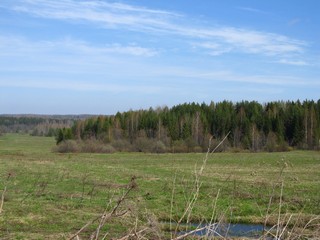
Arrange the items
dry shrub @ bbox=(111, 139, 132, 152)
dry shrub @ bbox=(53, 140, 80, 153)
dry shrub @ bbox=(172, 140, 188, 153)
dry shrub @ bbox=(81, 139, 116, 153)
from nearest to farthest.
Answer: dry shrub @ bbox=(172, 140, 188, 153) < dry shrub @ bbox=(81, 139, 116, 153) < dry shrub @ bbox=(53, 140, 80, 153) < dry shrub @ bbox=(111, 139, 132, 152)

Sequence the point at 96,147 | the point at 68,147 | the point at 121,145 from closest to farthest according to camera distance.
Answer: the point at 96,147 → the point at 68,147 → the point at 121,145

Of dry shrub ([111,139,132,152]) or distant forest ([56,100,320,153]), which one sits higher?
distant forest ([56,100,320,153])

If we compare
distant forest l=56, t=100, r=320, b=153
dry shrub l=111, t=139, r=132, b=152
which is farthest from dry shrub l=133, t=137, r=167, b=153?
dry shrub l=111, t=139, r=132, b=152

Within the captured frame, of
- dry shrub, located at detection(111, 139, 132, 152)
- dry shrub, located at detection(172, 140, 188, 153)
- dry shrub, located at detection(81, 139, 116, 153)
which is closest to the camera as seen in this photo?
dry shrub, located at detection(172, 140, 188, 153)

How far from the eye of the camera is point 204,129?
3022 inches

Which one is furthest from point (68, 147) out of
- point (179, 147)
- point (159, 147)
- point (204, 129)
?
point (204, 129)

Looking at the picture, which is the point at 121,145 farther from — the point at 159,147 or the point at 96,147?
the point at 159,147

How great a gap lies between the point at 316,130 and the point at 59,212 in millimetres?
62030

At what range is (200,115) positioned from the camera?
259 ft

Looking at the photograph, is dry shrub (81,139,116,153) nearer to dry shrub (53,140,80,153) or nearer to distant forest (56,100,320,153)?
distant forest (56,100,320,153)

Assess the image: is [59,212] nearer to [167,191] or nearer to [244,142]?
[167,191]

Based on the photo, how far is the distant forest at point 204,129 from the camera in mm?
70688

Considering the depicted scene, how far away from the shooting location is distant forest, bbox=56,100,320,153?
70.7 metres

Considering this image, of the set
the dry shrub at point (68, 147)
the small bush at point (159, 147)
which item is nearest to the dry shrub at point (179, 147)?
the small bush at point (159, 147)
